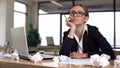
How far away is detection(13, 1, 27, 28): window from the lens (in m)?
9.14

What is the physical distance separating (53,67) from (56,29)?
28.8 ft

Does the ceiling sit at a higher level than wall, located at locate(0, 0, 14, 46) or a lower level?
higher

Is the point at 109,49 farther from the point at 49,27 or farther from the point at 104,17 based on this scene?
the point at 49,27

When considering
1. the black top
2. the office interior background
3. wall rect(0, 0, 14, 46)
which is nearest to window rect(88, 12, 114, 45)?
the office interior background

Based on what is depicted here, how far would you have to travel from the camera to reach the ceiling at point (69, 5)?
9094 mm

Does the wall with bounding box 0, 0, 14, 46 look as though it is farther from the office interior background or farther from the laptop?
the laptop

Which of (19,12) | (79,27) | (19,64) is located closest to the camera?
(19,64)

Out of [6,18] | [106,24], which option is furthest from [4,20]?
[106,24]

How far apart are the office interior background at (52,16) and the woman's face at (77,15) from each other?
21.1 ft

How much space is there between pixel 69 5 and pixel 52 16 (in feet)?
3.06

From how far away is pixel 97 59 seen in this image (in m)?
1.14

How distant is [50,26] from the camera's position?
990cm

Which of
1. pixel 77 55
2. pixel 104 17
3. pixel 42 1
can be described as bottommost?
pixel 77 55

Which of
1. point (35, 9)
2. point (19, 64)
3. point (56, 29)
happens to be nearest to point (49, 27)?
point (56, 29)
